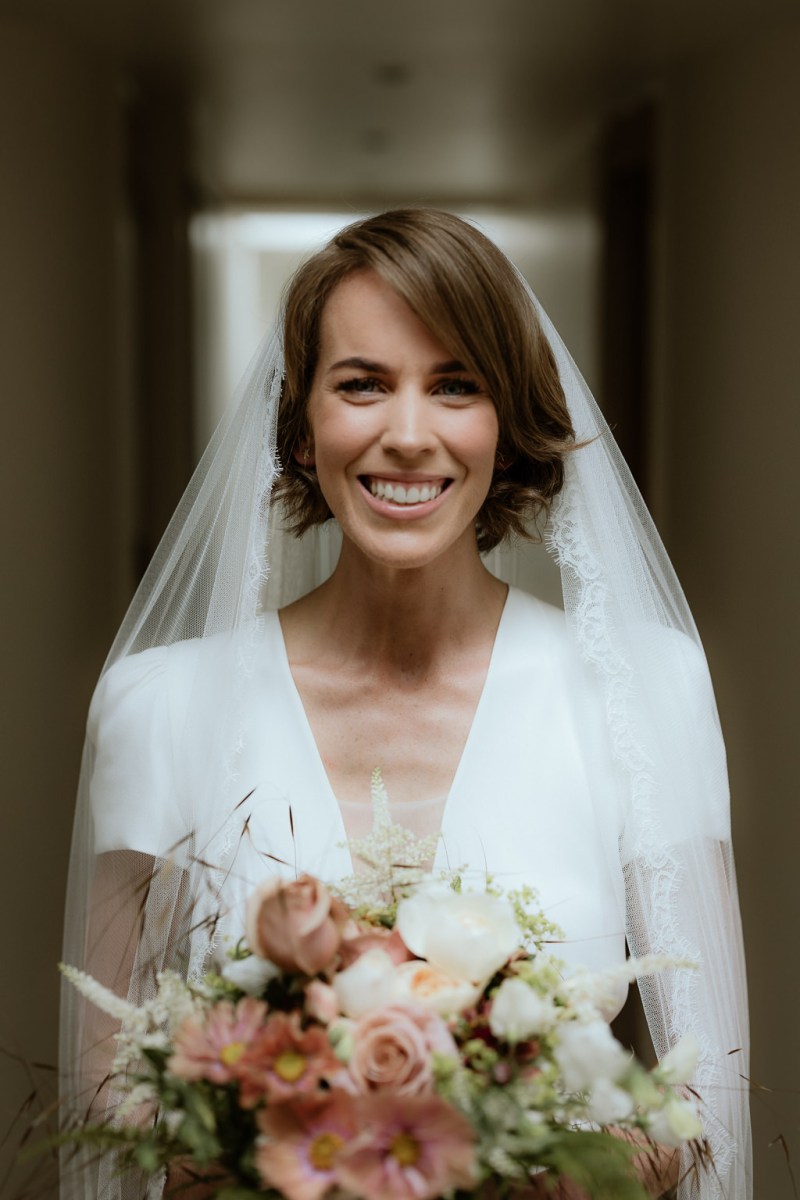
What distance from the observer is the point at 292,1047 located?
92cm

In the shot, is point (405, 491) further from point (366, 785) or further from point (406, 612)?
point (366, 785)

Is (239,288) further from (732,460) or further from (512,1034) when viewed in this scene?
(512,1034)

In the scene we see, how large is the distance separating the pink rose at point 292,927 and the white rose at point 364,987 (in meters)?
0.02

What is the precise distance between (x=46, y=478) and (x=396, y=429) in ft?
5.26

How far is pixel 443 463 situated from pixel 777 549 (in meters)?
1.38

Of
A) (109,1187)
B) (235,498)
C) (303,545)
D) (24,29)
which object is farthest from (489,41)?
(109,1187)

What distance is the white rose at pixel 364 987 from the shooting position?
3.07ft

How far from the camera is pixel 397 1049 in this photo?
35.5 inches

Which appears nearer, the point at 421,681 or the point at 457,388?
the point at 457,388

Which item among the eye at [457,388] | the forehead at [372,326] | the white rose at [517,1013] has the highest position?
the forehead at [372,326]

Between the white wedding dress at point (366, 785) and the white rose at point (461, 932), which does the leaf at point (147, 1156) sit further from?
the white wedding dress at point (366, 785)

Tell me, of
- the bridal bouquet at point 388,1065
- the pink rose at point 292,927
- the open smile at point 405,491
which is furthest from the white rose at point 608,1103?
the open smile at point 405,491

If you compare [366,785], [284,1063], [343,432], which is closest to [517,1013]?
[284,1063]

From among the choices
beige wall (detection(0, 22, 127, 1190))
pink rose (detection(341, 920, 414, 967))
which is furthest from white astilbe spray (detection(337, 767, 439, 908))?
beige wall (detection(0, 22, 127, 1190))
